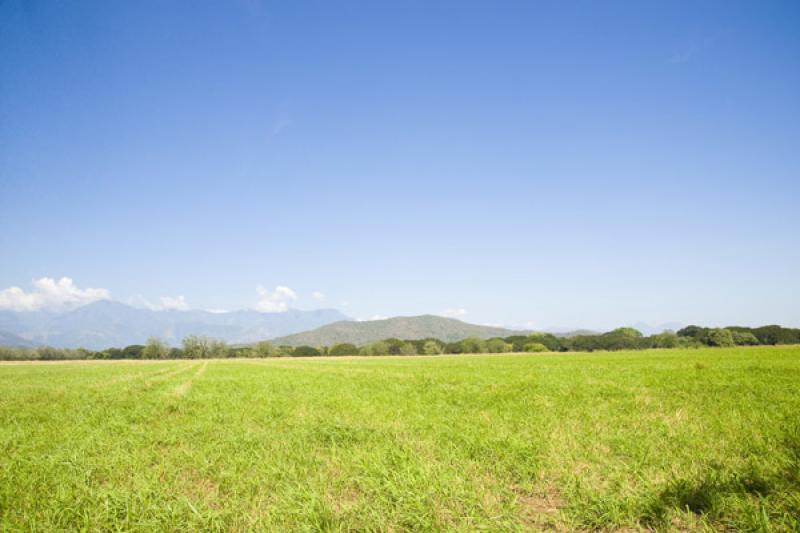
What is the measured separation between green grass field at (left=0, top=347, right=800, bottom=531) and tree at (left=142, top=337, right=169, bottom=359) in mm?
161275

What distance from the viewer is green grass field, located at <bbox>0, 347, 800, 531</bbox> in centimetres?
489

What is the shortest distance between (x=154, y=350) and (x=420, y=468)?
570ft

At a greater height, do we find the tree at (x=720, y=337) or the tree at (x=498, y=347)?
the tree at (x=720, y=337)

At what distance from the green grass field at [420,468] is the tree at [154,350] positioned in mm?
161275

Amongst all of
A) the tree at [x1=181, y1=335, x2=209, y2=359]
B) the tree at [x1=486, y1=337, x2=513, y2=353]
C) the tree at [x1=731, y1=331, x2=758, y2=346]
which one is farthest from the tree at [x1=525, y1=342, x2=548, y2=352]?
the tree at [x1=181, y1=335, x2=209, y2=359]

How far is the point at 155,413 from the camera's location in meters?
13.3

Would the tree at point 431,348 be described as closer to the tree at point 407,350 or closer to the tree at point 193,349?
the tree at point 407,350

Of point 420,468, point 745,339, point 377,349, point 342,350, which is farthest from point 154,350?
point 745,339

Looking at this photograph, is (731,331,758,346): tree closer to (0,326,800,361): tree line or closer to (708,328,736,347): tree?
(708,328,736,347): tree

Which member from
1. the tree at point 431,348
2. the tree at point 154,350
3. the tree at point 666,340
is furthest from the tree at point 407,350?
the tree at point 154,350

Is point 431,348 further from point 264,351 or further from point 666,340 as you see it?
point 666,340

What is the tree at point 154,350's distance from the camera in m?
149

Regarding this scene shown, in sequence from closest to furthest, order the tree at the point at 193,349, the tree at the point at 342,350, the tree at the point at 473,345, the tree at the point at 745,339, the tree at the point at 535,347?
the tree at the point at 745,339 < the tree at the point at 535,347 < the tree at the point at 193,349 < the tree at the point at 342,350 < the tree at the point at 473,345

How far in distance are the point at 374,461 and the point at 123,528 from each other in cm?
368
